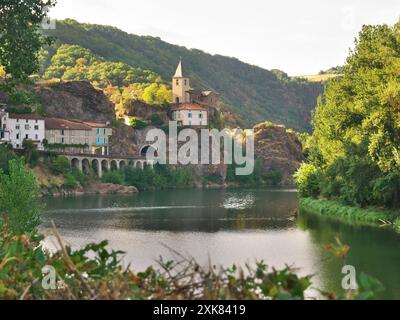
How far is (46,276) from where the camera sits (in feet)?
27.6

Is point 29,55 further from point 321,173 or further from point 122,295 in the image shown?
point 321,173

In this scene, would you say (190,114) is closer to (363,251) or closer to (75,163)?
(75,163)

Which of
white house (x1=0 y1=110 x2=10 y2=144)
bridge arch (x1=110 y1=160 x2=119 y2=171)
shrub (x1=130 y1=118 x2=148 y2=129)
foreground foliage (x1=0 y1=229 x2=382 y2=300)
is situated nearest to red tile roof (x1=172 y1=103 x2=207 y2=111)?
shrub (x1=130 y1=118 x2=148 y2=129)

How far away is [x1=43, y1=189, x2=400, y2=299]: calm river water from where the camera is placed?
36.0 metres

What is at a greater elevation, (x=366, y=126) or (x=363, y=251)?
(x=366, y=126)

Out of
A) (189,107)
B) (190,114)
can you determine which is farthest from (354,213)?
(189,107)

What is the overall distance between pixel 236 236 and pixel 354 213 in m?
14.2

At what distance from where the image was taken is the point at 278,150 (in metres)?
182

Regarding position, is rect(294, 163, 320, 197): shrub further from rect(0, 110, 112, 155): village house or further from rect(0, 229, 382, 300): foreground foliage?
rect(0, 229, 382, 300): foreground foliage

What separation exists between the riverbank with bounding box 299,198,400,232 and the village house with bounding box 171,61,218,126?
98.6 metres

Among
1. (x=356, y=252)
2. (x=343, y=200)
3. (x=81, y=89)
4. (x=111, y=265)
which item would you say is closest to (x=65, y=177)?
(x=81, y=89)

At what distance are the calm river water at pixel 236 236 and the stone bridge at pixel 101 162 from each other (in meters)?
53.0

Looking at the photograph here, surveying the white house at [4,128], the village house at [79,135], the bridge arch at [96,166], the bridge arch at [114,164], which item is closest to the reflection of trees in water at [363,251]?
the white house at [4,128]

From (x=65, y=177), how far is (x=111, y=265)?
4623 inches
